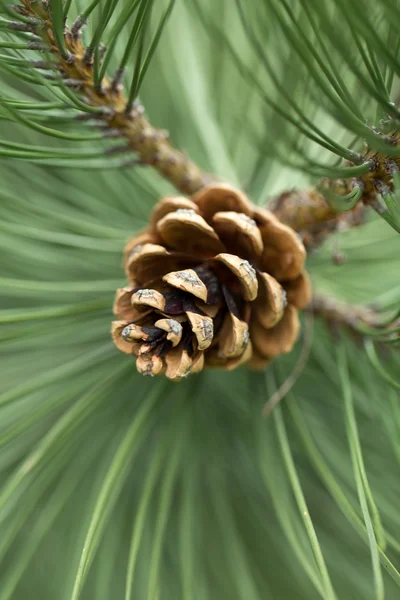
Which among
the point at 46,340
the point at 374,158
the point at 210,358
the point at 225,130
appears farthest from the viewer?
the point at 225,130

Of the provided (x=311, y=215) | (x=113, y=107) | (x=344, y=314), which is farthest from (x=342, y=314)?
(x=113, y=107)

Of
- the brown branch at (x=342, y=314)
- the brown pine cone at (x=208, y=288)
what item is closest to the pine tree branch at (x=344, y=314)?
the brown branch at (x=342, y=314)

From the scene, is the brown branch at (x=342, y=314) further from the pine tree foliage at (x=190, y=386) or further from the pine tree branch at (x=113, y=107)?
the pine tree branch at (x=113, y=107)

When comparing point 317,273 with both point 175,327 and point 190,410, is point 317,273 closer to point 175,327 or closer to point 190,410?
point 190,410

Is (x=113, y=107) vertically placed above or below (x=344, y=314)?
above

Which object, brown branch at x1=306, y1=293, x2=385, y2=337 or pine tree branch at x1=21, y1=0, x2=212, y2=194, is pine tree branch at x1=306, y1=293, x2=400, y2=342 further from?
pine tree branch at x1=21, y1=0, x2=212, y2=194

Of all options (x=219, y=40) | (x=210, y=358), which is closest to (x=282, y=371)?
(x=210, y=358)

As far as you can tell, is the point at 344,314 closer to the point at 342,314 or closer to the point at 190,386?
the point at 342,314
